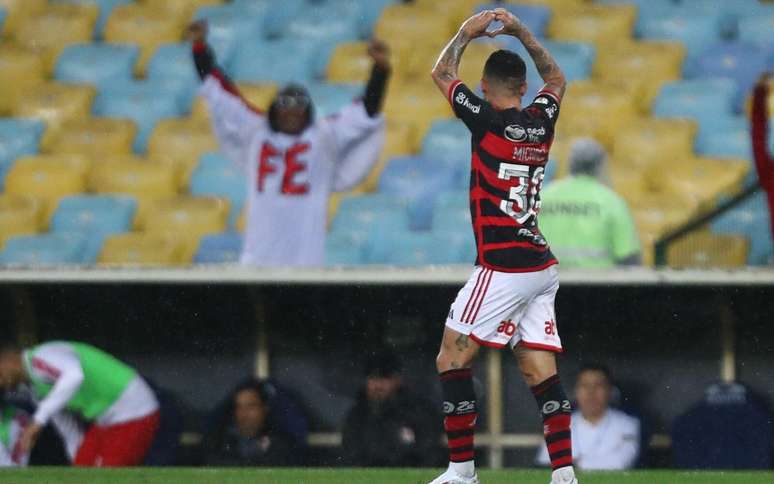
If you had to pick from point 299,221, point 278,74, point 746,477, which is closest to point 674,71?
point 278,74

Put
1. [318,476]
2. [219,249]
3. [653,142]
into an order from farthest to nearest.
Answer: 1. [653,142]
2. [219,249]
3. [318,476]

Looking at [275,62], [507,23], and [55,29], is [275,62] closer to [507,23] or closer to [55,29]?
[55,29]

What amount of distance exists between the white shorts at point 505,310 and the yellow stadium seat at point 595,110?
5017 millimetres

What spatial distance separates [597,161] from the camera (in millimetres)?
8070

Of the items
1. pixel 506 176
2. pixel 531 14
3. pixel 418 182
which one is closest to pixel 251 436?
pixel 418 182

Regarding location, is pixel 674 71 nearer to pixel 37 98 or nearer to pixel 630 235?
pixel 630 235

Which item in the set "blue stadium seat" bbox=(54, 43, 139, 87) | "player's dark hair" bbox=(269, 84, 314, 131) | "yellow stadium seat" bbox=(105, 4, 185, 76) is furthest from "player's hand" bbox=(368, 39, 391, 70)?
"yellow stadium seat" bbox=(105, 4, 185, 76)

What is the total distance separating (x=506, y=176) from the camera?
532 cm

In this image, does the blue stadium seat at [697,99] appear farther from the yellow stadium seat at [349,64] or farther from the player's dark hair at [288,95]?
the player's dark hair at [288,95]

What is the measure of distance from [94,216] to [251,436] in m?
2.46

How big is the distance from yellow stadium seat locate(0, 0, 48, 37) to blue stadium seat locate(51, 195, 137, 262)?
2.85m

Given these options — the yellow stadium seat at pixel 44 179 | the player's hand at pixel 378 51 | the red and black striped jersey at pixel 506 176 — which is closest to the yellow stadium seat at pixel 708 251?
the player's hand at pixel 378 51

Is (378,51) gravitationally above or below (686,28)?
below

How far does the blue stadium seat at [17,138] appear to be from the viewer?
11.2 m
